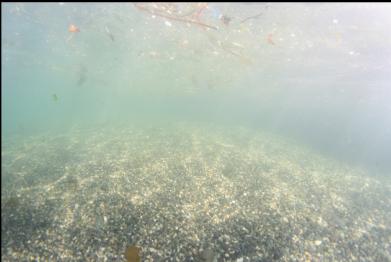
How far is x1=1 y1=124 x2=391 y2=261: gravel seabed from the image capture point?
20.2 feet

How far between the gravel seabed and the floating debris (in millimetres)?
165

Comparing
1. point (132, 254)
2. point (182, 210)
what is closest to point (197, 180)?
point (182, 210)

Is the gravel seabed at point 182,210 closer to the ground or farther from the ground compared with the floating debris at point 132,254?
closer to the ground

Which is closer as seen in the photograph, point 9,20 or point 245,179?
point 245,179

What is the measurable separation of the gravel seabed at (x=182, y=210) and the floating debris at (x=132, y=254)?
0.54ft

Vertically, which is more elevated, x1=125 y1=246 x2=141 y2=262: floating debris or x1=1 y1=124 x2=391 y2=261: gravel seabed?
x1=125 y1=246 x2=141 y2=262: floating debris

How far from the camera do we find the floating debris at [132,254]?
5770 mm

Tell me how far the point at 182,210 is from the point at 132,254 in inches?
94.4

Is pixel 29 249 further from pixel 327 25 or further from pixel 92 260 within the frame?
pixel 327 25

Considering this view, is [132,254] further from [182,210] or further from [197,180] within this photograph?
[197,180]

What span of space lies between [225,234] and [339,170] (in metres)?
13.7

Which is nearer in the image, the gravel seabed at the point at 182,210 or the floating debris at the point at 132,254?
the floating debris at the point at 132,254

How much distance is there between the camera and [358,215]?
936 cm

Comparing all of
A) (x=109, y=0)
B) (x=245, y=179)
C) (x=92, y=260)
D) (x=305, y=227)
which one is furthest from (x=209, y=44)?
(x=92, y=260)
